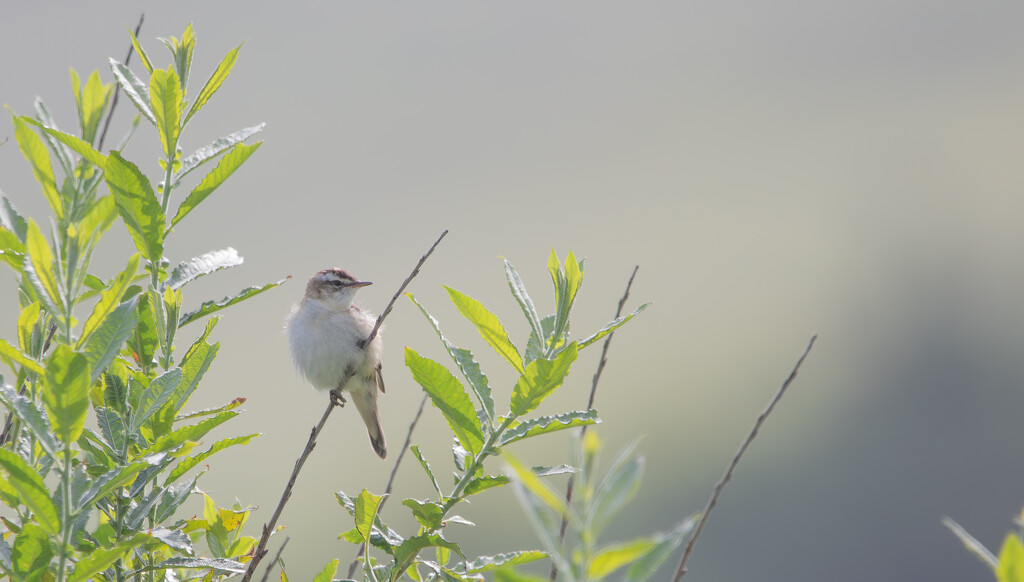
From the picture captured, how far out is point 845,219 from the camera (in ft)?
589

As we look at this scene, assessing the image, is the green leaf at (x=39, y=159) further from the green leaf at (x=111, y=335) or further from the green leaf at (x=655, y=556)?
the green leaf at (x=655, y=556)

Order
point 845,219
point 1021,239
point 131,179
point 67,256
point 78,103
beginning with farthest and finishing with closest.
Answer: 1. point 845,219
2. point 1021,239
3. point 78,103
4. point 131,179
5. point 67,256

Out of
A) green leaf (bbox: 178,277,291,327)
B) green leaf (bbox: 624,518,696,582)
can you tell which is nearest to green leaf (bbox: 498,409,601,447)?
green leaf (bbox: 178,277,291,327)

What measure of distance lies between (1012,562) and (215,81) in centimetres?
243

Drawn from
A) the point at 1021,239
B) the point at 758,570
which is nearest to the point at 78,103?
the point at 758,570

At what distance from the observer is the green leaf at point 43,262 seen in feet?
5.94

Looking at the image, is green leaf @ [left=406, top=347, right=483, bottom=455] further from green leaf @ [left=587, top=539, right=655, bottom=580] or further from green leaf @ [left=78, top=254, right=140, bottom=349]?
green leaf @ [left=587, top=539, right=655, bottom=580]

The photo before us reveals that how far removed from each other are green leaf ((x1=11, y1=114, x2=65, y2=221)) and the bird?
380 centimetres

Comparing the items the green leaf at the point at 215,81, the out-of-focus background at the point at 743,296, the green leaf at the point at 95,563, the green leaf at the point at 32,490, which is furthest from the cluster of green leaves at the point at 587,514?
the out-of-focus background at the point at 743,296

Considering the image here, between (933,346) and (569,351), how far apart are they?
527ft

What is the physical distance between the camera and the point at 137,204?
238 centimetres

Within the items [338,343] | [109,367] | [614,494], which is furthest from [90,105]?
[338,343]

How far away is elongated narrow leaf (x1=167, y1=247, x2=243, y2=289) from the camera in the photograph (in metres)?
2.60

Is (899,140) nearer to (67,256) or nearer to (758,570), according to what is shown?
(758,570)
